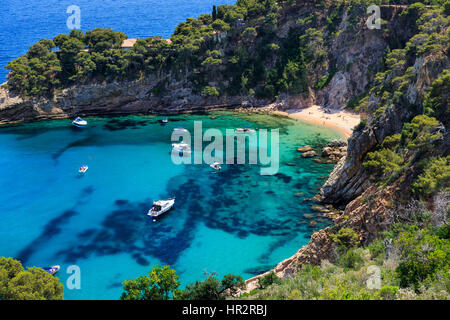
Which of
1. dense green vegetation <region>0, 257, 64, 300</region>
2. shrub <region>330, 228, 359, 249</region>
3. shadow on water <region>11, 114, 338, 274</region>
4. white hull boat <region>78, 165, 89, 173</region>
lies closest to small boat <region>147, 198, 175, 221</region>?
shadow on water <region>11, 114, 338, 274</region>

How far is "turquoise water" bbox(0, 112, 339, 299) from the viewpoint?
39250 millimetres

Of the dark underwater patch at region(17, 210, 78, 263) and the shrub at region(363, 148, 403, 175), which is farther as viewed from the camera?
the dark underwater patch at region(17, 210, 78, 263)

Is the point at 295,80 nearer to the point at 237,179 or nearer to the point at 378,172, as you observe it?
the point at 237,179

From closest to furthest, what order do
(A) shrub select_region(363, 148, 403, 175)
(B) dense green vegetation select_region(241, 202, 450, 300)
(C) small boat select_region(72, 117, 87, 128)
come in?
(B) dense green vegetation select_region(241, 202, 450, 300), (A) shrub select_region(363, 148, 403, 175), (C) small boat select_region(72, 117, 87, 128)

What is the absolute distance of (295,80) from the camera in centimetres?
8375

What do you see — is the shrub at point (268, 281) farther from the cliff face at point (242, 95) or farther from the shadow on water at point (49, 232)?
the cliff face at point (242, 95)

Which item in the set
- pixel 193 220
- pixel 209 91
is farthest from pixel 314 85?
pixel 193 220

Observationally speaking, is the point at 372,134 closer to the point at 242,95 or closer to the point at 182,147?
the point at 182,147

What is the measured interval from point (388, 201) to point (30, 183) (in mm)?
48742

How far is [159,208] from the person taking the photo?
154 ft

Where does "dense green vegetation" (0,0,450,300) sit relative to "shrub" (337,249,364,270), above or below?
above

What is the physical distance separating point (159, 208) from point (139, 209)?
335 cm

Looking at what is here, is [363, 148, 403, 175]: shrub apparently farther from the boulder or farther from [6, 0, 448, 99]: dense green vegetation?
[6, 0, 448, 99]: dense green vegetation

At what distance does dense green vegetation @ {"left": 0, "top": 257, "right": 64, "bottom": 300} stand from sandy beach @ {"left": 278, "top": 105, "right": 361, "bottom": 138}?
5507cm
